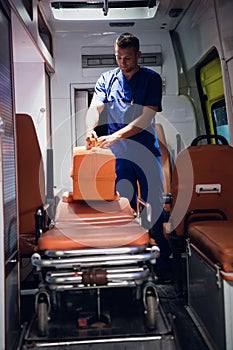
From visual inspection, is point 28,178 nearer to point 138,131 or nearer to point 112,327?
point 138,131

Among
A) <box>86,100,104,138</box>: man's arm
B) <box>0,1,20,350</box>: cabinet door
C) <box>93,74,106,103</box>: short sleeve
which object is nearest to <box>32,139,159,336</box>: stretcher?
<box>0,1,20,350</box>: cabinet door

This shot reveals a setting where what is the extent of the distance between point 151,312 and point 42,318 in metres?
0.59

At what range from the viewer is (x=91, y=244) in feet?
7.29

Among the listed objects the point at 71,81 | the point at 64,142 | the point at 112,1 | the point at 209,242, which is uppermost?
the point at 112,1

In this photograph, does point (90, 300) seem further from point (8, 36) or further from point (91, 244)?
point (8, 36)

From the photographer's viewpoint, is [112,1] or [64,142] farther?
[64,142]

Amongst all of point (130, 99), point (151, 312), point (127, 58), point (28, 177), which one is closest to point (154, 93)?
point (130, 99)

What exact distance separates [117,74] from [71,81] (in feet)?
4.58

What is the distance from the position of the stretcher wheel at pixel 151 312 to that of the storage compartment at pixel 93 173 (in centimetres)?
84

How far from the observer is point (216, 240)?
2.26 meters

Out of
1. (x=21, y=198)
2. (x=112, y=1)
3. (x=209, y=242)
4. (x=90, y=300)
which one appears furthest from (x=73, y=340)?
(x=112, y=1)

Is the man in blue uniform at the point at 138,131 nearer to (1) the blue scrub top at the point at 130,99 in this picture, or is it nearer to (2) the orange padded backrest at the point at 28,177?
(1) the blue scrub top at the point at 130,99

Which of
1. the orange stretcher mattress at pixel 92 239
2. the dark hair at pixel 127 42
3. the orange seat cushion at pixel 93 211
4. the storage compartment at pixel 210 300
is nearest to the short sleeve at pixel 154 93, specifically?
the dark hair at pixel 127 42

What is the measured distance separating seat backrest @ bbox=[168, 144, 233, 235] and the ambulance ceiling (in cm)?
187
